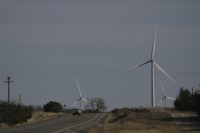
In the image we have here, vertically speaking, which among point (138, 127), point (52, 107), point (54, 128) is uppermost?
point (52, 107)

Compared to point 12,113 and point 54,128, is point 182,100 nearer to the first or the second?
point 12,113

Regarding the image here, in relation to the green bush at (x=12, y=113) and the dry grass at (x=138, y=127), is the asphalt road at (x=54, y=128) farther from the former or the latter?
the green bush at (x=12, y=113)

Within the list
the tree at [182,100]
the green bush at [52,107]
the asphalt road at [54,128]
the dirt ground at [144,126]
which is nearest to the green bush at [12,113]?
the asphalt road at [54,128]

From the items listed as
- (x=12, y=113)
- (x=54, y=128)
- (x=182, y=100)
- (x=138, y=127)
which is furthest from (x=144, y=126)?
(x=182, y=100)

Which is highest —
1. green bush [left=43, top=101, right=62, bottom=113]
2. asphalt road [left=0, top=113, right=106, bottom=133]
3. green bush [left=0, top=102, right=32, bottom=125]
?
green bush [left=43, top=101, right=62, bottom=113]

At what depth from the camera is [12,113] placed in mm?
85125

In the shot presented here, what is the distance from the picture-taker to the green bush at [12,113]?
83431mm

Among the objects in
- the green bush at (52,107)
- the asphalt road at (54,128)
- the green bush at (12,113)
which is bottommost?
the asphalt road at (54,128)

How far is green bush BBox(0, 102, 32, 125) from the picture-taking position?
3285 inches

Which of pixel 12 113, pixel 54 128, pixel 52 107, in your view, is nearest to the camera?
pixel 54 128

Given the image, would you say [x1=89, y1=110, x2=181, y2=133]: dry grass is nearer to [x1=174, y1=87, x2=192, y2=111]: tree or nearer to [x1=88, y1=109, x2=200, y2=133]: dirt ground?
[x1=88, y1=109, x2=200, y2=133]: dirt ground

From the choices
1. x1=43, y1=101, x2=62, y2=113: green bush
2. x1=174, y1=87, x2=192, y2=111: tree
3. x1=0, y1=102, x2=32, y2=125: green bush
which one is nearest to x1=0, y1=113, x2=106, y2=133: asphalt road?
x1=0, y1=102, x2=32, y2=125: green bush

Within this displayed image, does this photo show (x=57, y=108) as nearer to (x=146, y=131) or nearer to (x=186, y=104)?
(x=186, y=104)

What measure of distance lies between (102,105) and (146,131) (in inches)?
5769
